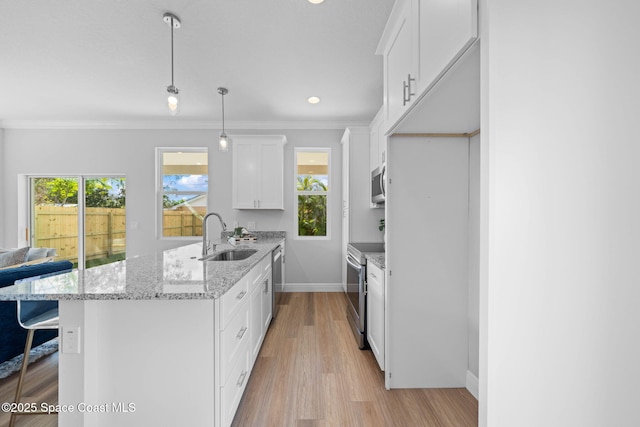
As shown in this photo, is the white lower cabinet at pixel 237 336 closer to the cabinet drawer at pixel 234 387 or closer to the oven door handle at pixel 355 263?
the cabinet drawer at pixel 234 387

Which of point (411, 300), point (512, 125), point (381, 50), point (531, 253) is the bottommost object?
point (411, 300)

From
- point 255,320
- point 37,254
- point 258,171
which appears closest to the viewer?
point 255,320

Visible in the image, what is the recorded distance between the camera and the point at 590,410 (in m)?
0.50

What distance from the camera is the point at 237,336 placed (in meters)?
1.67

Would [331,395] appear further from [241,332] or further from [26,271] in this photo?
[26,271]

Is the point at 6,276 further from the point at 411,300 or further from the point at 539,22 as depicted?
the point at 539,22

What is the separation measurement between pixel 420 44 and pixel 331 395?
2126 millimetres

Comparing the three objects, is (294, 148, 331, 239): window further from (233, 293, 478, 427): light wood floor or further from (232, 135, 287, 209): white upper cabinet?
(233, 293, 478, 427): light wood floor

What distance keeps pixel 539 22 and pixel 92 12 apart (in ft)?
9.21

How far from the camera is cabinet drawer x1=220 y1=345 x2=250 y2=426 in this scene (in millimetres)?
1399

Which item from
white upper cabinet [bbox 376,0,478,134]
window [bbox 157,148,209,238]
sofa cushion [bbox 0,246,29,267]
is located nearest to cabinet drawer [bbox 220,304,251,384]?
white upper cabinet [bbox 376,0,478,134]

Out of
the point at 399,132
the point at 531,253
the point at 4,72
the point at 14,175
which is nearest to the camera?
the point at 531,253

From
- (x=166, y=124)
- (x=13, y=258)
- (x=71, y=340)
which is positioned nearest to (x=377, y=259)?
(x=71, y=340)

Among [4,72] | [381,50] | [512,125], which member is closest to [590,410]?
[512,125]
